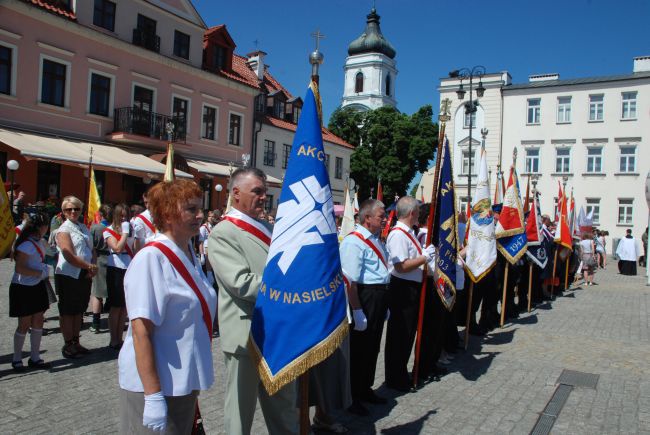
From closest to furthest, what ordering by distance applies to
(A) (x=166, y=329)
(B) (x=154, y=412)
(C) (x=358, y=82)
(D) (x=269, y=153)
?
(B) (x=154, y=412) → (A) (x=166, y=329) → (D) (x=269, y=153) → (C) (x=358, y=82)

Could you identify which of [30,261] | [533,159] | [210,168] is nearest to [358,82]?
[533,159]

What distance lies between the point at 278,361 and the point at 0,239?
3.70m

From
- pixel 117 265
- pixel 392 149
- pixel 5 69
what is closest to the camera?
pixel 117 265

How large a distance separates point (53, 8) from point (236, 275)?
20.8 metres

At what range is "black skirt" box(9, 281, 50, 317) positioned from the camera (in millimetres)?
5617

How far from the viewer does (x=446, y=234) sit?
6000 mm

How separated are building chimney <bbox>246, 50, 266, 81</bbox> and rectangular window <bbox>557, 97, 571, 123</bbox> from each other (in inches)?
883

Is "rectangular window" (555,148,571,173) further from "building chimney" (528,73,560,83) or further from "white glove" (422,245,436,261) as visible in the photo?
A: "white glove" (422,245,436,261)

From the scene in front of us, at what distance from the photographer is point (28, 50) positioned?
18875mm

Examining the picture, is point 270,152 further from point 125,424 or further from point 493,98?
point 125,424

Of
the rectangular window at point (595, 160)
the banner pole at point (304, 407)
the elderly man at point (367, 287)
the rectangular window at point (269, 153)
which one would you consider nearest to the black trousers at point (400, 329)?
the elderly man at point (367, 287)

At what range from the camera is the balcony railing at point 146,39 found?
75.3ft

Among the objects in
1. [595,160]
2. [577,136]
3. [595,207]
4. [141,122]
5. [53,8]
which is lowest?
[595,207]

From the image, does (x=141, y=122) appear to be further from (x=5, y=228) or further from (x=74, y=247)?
(x=5, y=228)
